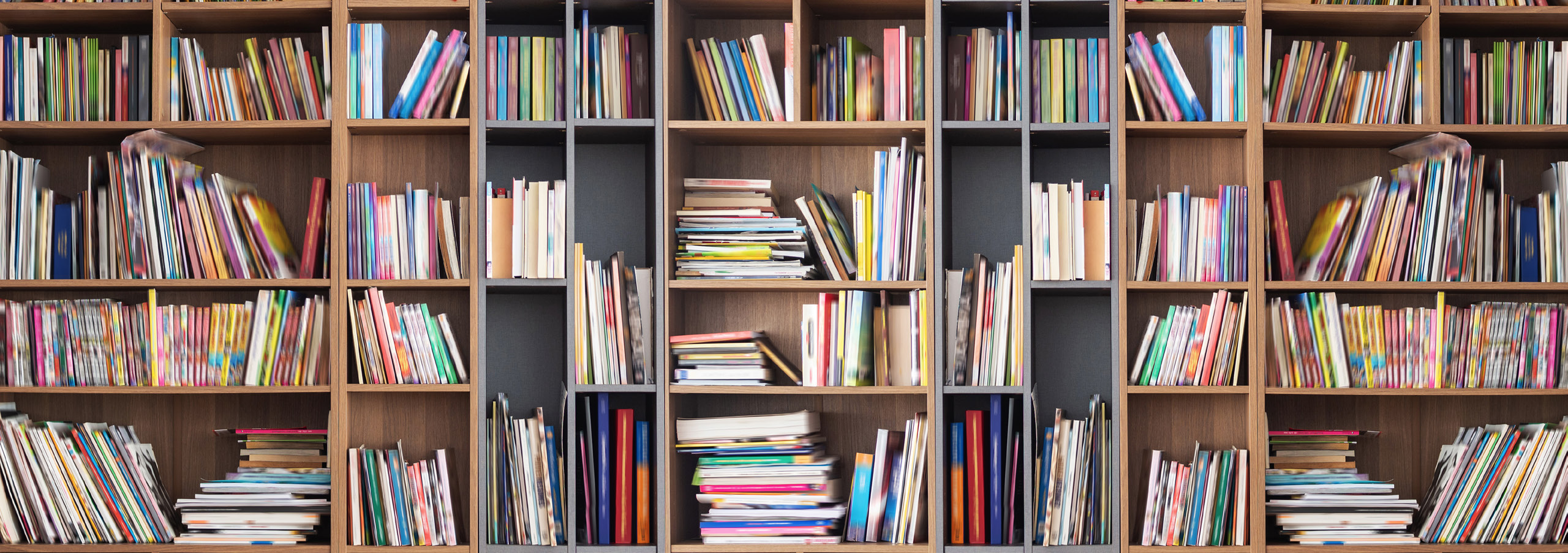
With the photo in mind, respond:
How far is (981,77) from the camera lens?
112 inches

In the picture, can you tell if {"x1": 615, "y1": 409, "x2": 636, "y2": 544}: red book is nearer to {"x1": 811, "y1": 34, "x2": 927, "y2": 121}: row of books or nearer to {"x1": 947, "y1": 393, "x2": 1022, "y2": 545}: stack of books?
{"x1": 947, "y1": 393, "x2": 1022, "y2": 545}: stack of books

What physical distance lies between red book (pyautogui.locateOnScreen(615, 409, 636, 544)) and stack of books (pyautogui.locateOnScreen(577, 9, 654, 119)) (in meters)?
0.78

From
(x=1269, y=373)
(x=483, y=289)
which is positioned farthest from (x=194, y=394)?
(x=1269, y=373)

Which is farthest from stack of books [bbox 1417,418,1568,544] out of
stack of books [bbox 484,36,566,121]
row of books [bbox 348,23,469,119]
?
row of books [bbox 348,23,469,119]

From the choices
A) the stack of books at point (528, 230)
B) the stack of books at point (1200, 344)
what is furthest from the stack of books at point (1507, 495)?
the stack of books at point (528, 230)

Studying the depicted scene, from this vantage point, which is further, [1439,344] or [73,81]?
[73,81]

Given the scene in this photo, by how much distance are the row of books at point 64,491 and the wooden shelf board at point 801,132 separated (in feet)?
5.62

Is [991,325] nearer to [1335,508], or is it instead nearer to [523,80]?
[1335,508]

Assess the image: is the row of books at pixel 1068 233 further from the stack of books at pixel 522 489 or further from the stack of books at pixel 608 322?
the stack of books at pixel 522 489

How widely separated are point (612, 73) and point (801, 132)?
52cm

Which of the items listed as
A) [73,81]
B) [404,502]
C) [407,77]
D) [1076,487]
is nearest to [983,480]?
[1076,487]

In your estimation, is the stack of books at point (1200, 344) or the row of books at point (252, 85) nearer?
the stack of books at point (1200, 344)

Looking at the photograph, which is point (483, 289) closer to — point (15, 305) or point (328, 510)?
point (328, 510)

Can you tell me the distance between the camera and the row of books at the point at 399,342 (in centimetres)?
280
